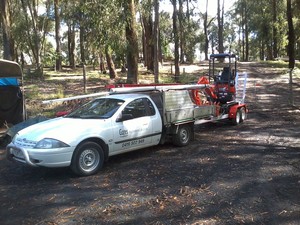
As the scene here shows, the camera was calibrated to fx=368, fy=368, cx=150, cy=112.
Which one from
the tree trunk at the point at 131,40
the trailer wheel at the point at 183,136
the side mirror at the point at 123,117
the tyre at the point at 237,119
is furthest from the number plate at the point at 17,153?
the tree trunk at the point at 131,40

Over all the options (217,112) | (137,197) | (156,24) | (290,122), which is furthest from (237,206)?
(156,24)

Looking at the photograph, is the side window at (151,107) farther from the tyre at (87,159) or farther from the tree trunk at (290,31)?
the tree trunk at (290,31)

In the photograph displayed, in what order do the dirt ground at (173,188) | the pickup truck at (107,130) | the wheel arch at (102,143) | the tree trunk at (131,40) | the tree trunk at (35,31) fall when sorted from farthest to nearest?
the tree trunk at (35,31) < the tree trunk at (131,40) < the wheel arch at (102,143) < the pickup truck at (107,130) < the dirt ground at (173,188)

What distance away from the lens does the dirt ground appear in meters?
5.30

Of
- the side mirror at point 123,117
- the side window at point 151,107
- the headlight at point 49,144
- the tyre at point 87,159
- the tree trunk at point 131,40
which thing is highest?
the tree trunk at point 131,40

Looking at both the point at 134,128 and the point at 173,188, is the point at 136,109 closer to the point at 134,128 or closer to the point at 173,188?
the point at 134,128

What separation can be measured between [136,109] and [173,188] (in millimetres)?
2776

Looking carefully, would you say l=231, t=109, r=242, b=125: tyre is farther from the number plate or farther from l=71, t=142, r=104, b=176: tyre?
the number plate

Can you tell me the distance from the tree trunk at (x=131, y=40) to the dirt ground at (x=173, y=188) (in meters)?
8.51

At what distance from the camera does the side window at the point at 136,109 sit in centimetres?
850

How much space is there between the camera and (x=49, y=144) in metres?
7.00

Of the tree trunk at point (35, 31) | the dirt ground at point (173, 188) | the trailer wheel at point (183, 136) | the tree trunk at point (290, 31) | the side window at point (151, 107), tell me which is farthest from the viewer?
the tree trunk at point (290, 31)

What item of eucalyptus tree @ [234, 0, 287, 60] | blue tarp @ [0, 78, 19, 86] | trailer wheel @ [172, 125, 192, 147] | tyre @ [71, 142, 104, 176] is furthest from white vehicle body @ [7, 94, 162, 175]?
eucalyptus tree @ [234, 0, 287, 60]

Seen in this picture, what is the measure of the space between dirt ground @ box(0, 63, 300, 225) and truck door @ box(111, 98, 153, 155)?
40 centimetres
